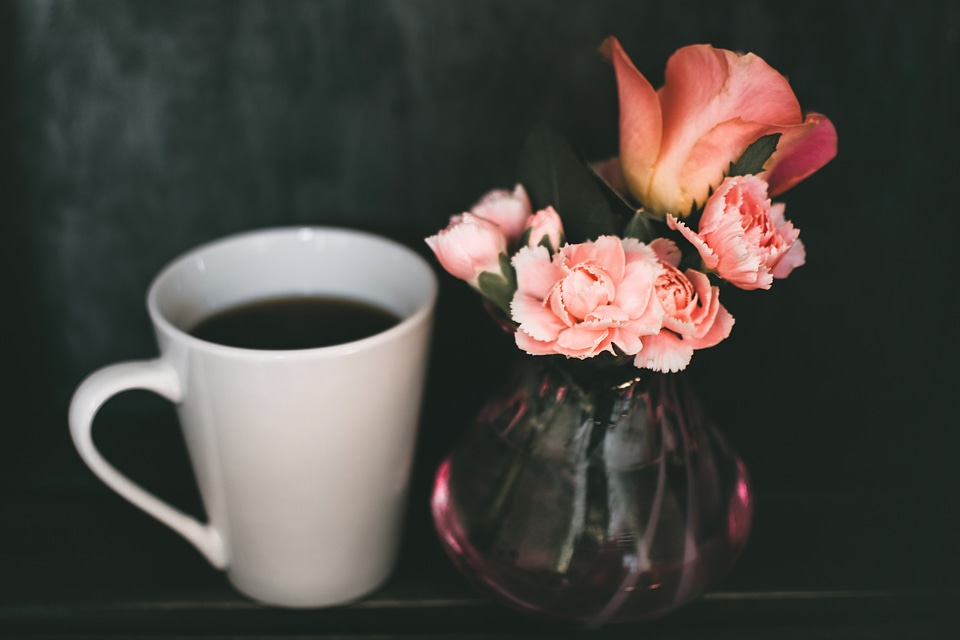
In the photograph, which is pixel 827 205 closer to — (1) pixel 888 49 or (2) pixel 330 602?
(1) pixel 888 49

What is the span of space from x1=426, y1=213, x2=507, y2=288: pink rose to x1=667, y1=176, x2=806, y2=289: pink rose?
70mm

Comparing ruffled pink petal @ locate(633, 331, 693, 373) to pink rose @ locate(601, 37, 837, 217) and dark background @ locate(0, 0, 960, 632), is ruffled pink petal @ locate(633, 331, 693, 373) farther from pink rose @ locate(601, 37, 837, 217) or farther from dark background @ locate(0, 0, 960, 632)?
dark background @ locate(0, 0, 960, 632)

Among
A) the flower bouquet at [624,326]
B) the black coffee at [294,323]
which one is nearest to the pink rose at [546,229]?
the flower bouquet at [624,326]

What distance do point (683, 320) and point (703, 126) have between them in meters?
0.08

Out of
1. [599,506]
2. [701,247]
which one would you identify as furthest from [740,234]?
[599,506]

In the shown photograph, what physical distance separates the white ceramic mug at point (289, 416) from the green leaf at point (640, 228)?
105mm

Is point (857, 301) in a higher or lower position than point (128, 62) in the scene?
lower

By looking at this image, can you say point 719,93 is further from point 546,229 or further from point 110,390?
point 110,390

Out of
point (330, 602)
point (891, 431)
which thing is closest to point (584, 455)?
point (330, 602)

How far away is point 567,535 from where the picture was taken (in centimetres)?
35

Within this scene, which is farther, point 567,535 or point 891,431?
point 891,431

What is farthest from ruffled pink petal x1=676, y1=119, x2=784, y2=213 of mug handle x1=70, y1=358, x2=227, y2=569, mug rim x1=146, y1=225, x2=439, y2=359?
mug handle x1=70, y1=358, x2=227, y2=569

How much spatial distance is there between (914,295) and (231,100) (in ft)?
1.35

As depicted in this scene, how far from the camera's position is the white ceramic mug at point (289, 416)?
337 millimetres
